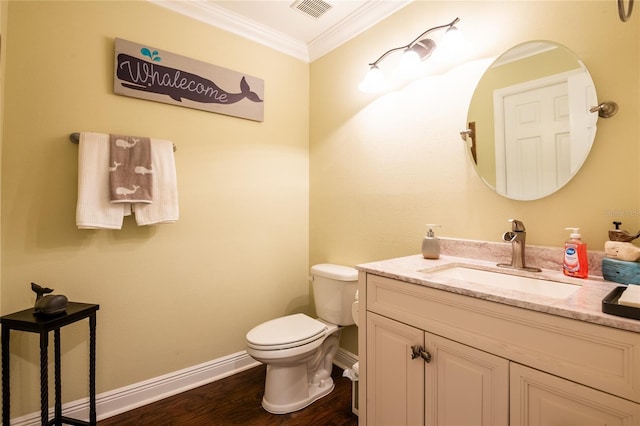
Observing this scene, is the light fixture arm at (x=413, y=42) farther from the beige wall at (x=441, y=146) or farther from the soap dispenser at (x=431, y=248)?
the soap dispenser at (x=431, y=248)

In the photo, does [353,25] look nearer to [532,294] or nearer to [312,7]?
[312,7]

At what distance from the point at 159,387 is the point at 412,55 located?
241 cm

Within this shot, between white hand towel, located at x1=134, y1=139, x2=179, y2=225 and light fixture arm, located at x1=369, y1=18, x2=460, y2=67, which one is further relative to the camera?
white hand towel, located at x1=134, y1=139, x2=179, y2=225

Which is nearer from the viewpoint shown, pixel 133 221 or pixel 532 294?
pixel 532 294

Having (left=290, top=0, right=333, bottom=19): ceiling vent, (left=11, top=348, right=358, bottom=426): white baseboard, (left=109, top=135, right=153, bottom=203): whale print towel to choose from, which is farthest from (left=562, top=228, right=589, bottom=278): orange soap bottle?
(left=109, top=135, right=153, bottom=203): whale print towel

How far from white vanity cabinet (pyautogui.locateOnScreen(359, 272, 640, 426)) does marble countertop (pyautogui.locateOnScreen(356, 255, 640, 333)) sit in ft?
0.08

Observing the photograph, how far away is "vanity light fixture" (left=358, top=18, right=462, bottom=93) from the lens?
1.41 meters

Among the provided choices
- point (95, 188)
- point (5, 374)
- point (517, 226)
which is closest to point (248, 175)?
point (95, 188)

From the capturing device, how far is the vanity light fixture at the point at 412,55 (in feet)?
4.63

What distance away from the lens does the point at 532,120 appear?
1.26 meters

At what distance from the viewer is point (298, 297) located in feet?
7.82

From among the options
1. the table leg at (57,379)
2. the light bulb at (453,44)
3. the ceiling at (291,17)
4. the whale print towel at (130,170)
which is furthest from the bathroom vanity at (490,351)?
the ceiling at (291,17)

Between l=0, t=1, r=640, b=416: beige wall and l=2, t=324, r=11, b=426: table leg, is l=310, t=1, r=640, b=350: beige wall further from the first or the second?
l=2, t=324, r=11, b=426: table leg

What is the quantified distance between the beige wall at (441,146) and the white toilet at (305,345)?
0.81 feet
